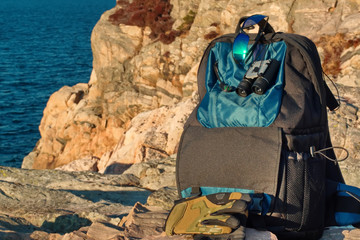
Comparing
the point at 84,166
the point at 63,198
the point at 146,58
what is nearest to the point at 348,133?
the point at 63,198

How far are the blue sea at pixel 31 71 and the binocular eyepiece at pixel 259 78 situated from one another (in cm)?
2183

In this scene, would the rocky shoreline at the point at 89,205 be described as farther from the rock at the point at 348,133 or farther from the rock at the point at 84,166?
the rock at the point at 84,166

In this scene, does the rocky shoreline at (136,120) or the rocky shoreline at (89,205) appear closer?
the rocky shoreline at (89,205)

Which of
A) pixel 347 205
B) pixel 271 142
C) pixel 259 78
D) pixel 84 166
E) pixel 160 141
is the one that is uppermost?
pixel 259 78

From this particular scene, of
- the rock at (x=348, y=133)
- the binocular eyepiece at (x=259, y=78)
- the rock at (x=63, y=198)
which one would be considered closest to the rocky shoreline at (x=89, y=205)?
the rock at (x=63, y=198)

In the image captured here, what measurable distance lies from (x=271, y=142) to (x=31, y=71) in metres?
42.2

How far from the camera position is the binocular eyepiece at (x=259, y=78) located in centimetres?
393

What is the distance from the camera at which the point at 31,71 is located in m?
43.2

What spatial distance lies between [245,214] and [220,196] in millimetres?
310

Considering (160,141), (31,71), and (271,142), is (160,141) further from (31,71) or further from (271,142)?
(31,71)

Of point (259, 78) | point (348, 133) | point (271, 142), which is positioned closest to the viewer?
point (271, 142)

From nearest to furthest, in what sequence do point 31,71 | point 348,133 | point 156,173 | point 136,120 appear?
1. point 156,173
2. point 348,133
3. point 136,120
4. point 31,71

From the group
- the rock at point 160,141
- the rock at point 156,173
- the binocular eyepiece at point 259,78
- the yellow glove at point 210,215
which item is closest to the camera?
the yellow glove at point 210,215

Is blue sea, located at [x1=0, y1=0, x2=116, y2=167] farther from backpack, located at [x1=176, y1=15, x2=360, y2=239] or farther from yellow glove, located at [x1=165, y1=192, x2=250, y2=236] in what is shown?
yellow glove, located at [x1=165, y1=192, x2=250, y2=236]
